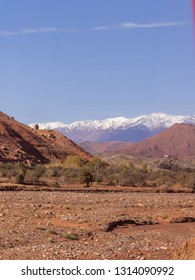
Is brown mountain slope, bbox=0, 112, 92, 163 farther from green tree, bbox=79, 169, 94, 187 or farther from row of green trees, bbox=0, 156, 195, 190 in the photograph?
green tree, bbox=79, 169, 94, 187

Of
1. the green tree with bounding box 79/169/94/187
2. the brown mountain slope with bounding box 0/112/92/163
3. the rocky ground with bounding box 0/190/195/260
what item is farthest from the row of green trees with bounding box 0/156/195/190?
the rocky ground with bounding box 0/190/195/260

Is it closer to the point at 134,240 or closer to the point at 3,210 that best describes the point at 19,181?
the point at 3,210

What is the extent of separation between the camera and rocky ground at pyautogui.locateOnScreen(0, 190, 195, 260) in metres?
16.0

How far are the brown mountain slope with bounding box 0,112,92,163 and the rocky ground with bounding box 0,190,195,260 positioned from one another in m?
58.7

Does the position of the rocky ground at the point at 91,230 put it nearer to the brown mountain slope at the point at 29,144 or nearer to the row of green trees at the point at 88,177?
the row of green trees at the point at 88,177

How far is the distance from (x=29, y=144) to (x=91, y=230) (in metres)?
82.9

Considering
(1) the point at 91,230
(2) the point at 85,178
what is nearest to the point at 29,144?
(2) the point at 85,178

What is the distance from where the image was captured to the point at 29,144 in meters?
105

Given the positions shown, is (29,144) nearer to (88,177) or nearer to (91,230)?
(88,177)

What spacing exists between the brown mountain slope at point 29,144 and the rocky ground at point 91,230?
58664 millimetres
